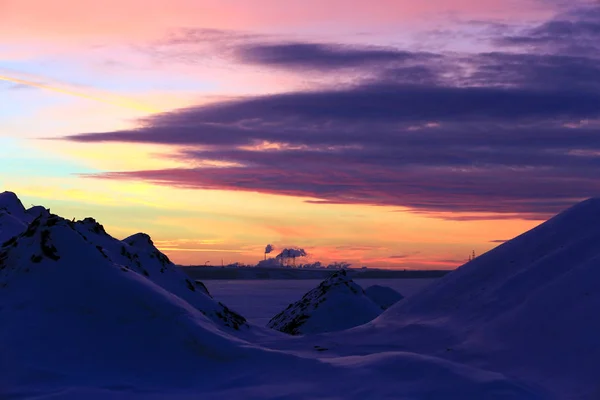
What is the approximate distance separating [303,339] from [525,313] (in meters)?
4.24

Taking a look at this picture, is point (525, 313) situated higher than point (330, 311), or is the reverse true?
point (525, 313)

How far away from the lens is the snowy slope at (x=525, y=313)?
33.2 ft

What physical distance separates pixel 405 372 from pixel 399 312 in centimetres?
707

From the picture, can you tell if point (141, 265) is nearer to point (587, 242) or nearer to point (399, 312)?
point (399, 312)

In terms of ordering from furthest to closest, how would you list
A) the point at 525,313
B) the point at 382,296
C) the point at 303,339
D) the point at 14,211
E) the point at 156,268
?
1. the point at 382,296
2. the point at 14,211
3. the point at 156,268
4. the point at 303,339
5. the point at 525,313

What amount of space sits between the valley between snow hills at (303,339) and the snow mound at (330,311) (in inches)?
228

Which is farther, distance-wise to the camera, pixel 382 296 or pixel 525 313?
pixel 382 296

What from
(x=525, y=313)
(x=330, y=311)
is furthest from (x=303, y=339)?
(x=330, y=311)

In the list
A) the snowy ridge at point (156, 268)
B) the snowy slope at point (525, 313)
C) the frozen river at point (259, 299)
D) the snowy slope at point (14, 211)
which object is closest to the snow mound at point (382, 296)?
the frozen river at point (259, 299)

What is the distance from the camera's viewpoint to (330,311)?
21.9m

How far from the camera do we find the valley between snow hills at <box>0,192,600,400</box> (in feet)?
29.0

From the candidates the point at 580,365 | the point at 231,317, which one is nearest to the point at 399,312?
the point at 231,317

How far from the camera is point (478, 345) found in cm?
1162

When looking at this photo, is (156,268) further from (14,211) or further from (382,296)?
(382,296)
